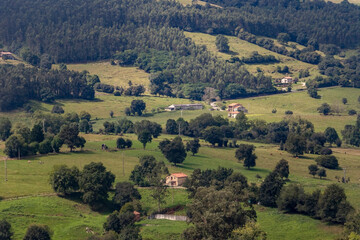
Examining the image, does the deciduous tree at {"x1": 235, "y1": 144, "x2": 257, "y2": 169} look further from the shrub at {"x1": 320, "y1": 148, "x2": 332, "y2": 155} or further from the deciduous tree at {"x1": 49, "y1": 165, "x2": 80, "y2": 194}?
the deciduous tree at {"x1": 49, "y1": 165, "x2": 80, "y2": 194}

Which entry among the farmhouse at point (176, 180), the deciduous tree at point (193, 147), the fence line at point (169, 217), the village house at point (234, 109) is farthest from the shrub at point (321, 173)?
the village house at point (234, 109)

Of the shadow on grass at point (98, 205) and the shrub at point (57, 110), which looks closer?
the shadow on grass at point (98, 205)

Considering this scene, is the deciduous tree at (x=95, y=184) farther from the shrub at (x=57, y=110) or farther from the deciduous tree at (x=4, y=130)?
the shrub at (x=57, y=110)

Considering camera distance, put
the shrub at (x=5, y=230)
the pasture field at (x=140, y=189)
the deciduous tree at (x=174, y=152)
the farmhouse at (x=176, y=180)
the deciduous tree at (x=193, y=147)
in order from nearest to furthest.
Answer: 1. the shrub at (x=5, y=230)
2. the pasture field at (x=140, y=189)
3. the farmhouse at (x=176, y=180)
4. the deciduous tree at (x=174, y=152)
5. the deciduous tree at (x=193, y=147)

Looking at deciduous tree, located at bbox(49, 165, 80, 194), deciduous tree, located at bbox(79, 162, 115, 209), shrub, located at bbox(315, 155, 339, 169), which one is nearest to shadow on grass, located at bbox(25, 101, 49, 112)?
deciduous tree, located at bbox(49, 165, 80, 194)

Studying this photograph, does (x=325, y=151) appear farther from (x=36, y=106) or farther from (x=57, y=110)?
(x=36, y=106)

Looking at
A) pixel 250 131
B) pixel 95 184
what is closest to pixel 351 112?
pixel 250 131

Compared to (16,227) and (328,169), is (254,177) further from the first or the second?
(16,227)
